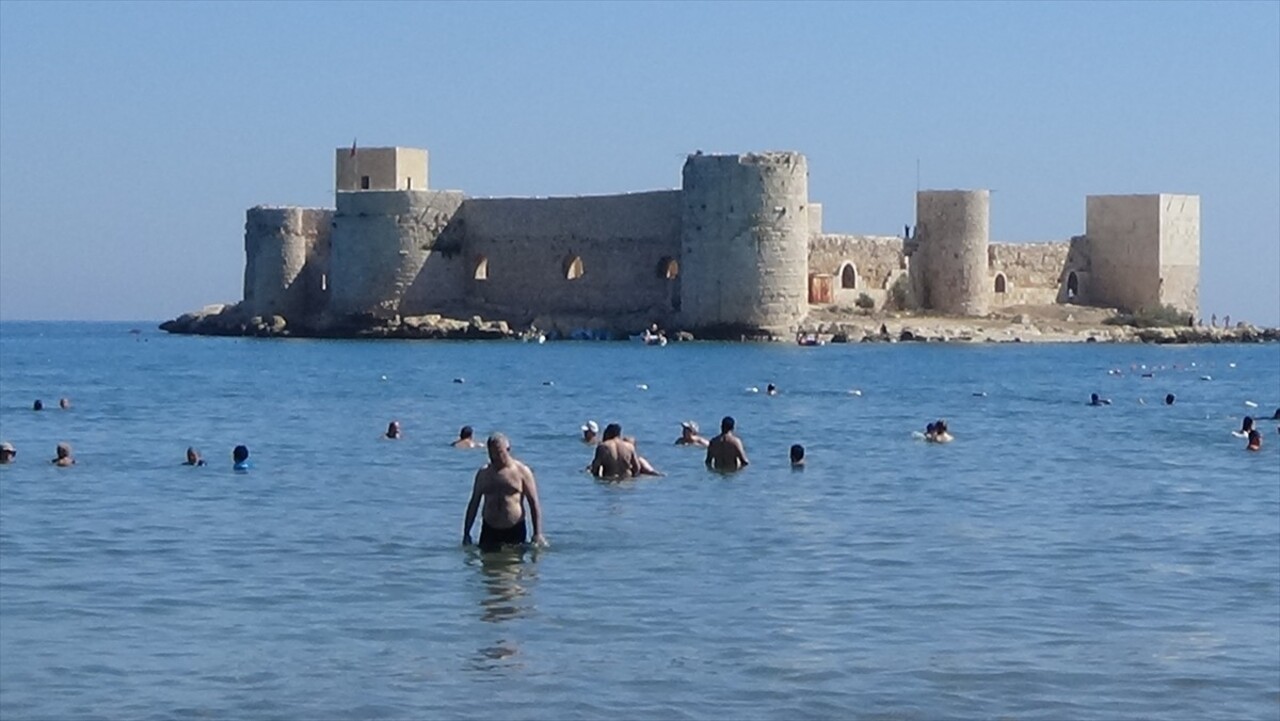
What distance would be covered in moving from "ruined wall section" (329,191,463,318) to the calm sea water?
1013 inches

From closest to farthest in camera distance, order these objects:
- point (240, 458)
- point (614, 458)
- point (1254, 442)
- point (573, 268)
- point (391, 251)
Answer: point (614, 458) < point (240, 458) < point (1254, 442) < point (391, 251) < point (573, 268)

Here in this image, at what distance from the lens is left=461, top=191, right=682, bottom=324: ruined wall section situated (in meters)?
52.2

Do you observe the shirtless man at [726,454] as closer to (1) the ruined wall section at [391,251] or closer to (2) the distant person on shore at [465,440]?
(2) the distant person on shore at [465,440]

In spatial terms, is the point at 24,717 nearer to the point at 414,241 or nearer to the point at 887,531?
the point at 887,531

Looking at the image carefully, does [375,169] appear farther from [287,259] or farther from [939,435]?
[939,435]

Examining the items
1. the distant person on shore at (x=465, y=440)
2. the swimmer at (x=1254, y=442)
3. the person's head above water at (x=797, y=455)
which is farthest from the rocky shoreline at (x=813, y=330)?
the person's head above water at (x=797, y=455)

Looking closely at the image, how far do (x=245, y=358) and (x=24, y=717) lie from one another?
1493 inches

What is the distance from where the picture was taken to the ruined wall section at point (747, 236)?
4828 cm

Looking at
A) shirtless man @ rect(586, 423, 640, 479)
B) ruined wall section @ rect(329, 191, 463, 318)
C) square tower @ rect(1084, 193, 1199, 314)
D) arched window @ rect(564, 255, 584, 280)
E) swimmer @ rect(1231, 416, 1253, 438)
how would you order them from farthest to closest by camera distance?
1. square tower @ rect(1084, 193, 1199, 314)
2. arched window @ rect(564, 255, 584, 280)
3. ruined wall section @ rect(329, 191, 463, 318)
4. swimmer @ rect(1231, 416, 1253, 438)
5. shirtless man @ rect(586, 423, 640, 479)

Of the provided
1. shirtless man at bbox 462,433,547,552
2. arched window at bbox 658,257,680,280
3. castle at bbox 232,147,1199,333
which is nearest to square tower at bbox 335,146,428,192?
castle at bbox 232,147,1199,333

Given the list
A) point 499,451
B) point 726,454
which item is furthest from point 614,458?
point 499,451

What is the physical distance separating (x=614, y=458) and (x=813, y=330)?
33.0 m

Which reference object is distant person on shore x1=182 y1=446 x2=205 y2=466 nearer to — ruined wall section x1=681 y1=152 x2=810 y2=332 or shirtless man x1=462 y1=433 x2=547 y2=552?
shirtless man x1=462 y1=433 x2=547 y2=552

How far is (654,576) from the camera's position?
12531 millimetres
